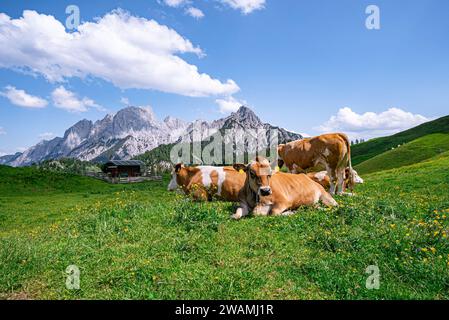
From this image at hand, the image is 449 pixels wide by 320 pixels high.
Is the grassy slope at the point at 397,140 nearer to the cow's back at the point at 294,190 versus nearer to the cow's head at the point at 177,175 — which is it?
the cow's head at the point at 177,175

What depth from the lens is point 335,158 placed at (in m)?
14.5

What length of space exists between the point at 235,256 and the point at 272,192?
13.0 feet

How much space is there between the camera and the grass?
5332 millimetres

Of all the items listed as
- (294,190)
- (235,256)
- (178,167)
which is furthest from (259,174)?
(178,167)

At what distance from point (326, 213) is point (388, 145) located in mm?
138017

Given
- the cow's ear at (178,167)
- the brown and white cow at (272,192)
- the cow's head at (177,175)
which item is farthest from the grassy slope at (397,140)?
the brown and white cow at (272,192)

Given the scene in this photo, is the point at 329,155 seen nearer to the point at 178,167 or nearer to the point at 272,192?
the point at 272,192

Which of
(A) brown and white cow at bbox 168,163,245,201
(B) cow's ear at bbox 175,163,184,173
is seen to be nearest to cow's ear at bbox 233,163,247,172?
(A) brown and white cow at bbox 168,163,245,201

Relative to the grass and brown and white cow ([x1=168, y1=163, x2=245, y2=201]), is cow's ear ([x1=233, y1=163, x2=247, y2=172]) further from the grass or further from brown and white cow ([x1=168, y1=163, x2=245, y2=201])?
brown and white cow ([x1=168, y1=163, x2=245, y2=201])

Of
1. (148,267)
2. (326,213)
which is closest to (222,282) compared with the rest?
(148,267)

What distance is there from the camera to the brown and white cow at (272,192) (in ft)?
31.8

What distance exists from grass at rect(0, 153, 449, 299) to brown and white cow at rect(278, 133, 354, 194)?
15.1 feet

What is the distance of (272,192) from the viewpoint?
10383mm
